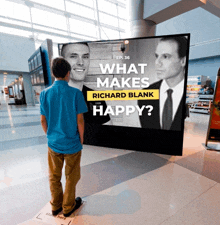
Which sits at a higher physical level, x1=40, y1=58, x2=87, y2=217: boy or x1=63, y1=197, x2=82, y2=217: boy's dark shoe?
x1=40, y1=58, x2=87, y2=217: boy

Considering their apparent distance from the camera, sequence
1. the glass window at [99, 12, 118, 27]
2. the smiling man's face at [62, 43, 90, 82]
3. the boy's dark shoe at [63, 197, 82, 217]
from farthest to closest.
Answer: the glass window at [99, 12, 118, 27], the smiling man's face at [62, 43, 90, 82], the boy's dark shoe at [63, 197, 82, 217]

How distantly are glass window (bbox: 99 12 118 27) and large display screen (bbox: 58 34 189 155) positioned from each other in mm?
12206

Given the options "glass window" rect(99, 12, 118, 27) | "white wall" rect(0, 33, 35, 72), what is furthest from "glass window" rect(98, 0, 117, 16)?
"white wall" rect(0, 33, 35, 72)

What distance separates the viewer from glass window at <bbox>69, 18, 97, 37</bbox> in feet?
38.6

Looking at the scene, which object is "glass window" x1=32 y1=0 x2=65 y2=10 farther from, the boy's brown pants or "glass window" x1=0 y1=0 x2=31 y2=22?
the boy's brown pants

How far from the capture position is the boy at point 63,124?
47.8 inches

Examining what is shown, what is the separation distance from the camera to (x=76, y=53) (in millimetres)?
2910

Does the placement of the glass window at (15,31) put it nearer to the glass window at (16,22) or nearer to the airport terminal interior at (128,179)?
the glass window at (16,22)

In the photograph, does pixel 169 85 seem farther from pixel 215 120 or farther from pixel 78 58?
pixel 78 58

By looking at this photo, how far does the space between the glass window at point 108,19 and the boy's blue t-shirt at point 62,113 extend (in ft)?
46.3

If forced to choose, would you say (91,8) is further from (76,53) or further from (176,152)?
(176,152)

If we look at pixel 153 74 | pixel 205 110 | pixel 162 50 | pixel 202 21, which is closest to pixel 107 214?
pixel 153 74

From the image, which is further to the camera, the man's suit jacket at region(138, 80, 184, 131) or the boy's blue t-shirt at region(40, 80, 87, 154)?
the man's suit jacket at region(138, 80, 184, 131)

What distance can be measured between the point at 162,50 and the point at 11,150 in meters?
3.62
